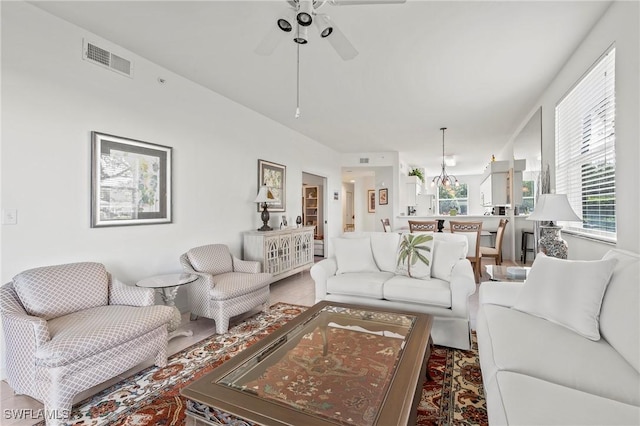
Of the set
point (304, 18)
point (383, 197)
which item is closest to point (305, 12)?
point (304, 18)

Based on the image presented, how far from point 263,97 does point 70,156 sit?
230cm

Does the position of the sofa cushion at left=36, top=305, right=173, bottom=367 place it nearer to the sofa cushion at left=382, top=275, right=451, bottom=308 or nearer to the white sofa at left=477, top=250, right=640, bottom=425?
the sofa cushion at left=382, top=275, right=451, bottom=308

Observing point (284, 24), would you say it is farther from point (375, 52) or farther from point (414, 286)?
point (414, 286)

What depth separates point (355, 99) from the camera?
4074 mm

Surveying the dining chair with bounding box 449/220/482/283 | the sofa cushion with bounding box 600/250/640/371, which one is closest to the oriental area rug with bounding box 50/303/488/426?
the sofa cushion with bounding box 600/250/640/371

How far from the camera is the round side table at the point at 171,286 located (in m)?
2.59

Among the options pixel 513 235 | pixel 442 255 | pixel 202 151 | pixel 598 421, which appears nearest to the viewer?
pixel 598 421

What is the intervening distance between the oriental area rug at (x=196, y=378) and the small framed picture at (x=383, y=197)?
19.2ft

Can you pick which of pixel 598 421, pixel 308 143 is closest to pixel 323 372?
pixel 598 421

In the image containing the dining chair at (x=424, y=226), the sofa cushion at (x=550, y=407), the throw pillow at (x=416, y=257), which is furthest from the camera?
the dining chair at (x=424, y=226)

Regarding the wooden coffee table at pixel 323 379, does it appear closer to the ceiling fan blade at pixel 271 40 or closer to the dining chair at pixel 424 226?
the ceiling fan blade at pixel 271 40

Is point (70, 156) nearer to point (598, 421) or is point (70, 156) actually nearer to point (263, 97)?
point (263, 97)

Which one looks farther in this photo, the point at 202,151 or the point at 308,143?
the point at 308,143

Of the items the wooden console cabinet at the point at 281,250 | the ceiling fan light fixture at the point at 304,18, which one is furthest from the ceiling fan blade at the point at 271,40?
the wooden console cabinet at the point at 281,250
